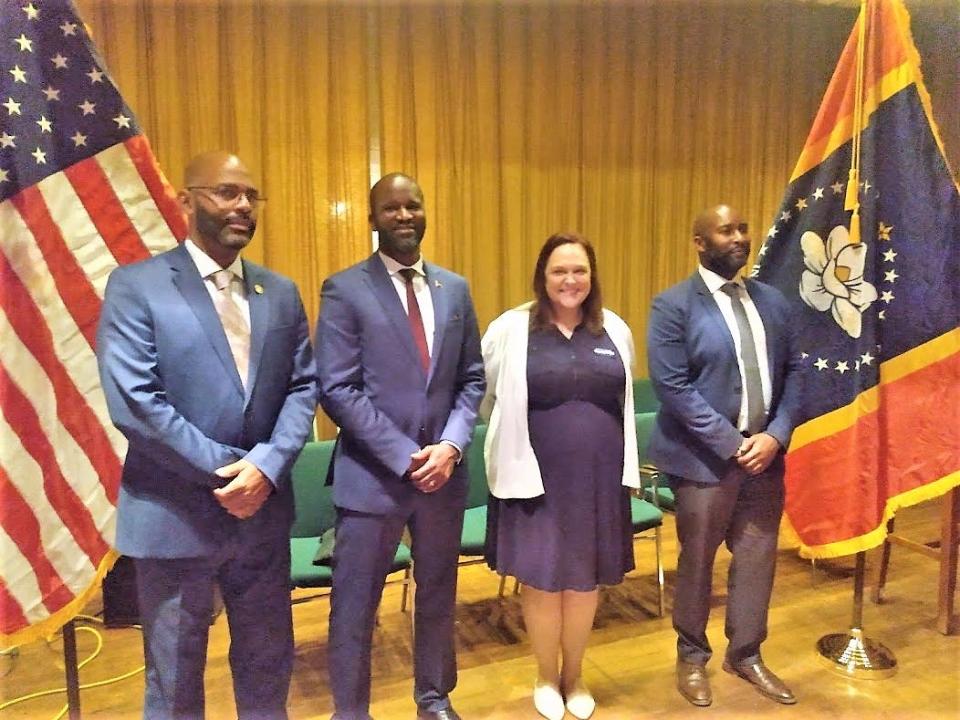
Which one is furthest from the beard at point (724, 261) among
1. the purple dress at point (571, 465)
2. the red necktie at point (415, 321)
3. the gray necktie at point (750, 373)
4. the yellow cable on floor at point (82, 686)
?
the yellow cable on floor at point (82, 686)

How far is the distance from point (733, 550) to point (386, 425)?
1422mm

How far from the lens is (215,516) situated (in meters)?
2.03

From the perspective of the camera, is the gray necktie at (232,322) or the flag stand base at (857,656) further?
the flag stand base at (857,656)

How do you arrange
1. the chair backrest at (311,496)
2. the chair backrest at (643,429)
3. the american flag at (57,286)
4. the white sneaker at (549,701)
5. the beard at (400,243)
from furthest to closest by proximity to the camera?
the chair backrest at (643,429) → the chair backrest at (311,496) → the white sneaker at (549,701) → the beard at (400,243) → the american flag at (57,286)

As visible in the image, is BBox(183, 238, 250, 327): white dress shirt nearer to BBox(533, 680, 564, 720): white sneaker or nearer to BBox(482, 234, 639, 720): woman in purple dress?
BBox(482, 234, 639, 720): woman in purple dress

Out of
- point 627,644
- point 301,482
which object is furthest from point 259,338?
point 627,644

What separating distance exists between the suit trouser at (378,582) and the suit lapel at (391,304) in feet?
1.50

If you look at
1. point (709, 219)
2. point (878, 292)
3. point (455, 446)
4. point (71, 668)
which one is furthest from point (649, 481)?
point (71, 668)

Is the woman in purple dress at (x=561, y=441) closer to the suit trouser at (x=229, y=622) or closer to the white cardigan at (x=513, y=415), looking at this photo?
the white cardigan at (x=513, y=415)

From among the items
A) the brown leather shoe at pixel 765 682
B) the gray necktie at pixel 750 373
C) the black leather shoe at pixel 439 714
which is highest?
the gray necktie at pixel 750 373

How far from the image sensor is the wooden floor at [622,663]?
9.15 ft

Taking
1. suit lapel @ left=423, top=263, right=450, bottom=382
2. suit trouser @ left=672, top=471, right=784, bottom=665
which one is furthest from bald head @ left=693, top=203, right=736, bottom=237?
suit lapel @ left=423, top=263, right=450, bottom=382

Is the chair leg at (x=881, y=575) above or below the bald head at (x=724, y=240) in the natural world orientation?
below

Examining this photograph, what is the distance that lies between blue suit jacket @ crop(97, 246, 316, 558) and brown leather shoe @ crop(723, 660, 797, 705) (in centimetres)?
186
